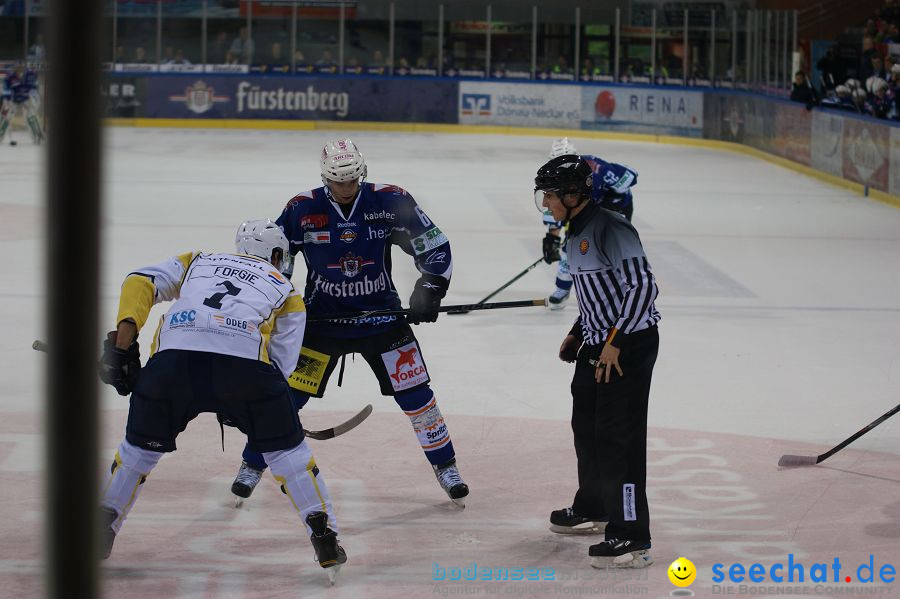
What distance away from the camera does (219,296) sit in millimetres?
3988

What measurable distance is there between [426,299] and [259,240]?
2.93ft

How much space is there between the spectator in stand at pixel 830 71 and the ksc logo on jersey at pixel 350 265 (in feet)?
54.7

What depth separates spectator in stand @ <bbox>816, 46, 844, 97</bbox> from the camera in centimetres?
2041

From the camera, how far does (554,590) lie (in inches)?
159

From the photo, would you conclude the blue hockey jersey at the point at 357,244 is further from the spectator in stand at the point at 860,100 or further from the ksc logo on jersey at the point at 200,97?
the ksc logo on jersey at the point at 200,97

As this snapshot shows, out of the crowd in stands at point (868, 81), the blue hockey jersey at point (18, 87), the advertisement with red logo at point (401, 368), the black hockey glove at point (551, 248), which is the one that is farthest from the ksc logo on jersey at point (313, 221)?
the blue hockey jersey at point (18, 87)

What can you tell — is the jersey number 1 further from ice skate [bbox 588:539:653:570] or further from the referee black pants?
ice skate [bbox 588:539:653:570]

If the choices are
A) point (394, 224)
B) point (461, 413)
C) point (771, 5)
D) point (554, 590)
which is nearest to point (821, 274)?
point (461, 413)

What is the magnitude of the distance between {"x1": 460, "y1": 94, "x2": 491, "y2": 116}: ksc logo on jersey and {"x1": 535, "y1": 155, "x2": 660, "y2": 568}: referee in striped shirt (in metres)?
22.4

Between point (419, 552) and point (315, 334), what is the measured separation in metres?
1.02

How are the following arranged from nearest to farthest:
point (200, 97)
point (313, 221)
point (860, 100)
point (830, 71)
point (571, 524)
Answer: point (571, 524)
point (313, 221)
point (860, 100)
point (830, 71)
point (200, 97)

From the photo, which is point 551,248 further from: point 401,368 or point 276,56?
point 276,56

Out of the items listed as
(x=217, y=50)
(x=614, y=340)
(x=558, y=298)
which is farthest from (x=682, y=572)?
(x=217, y=50)

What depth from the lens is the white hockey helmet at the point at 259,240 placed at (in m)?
4.27
